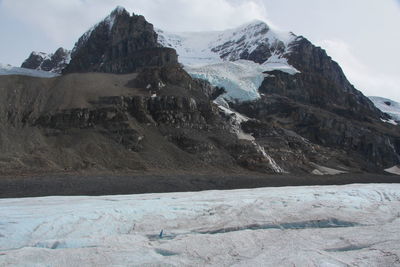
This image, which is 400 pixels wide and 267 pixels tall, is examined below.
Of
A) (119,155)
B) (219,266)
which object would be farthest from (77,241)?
(119,155)

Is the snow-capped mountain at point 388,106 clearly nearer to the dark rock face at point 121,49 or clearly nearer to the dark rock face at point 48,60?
the dark rock face at point 121,49

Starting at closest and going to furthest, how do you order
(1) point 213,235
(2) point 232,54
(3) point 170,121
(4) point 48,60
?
(1) point 213,235
(3) point 170,121
(2) point 232,54
(4) point 48,60

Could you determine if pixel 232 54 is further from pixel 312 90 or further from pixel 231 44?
pixel 312 90

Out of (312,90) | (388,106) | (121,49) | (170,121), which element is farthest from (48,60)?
(388,106)

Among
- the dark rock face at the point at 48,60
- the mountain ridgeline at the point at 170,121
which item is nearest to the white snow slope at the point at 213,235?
the mountain ridgeline at the point at 170,121

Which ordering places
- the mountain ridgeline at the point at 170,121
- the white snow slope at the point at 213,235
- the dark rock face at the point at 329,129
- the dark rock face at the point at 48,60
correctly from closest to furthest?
the white snow slope at the point at 213,235 → the mountain ridgeline at the point at 170,121 → the dark rock face at the point at 329,129 → the dark rock face at the point at 48,60

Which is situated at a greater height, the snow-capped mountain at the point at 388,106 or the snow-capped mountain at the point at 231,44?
the snow-capped mountain at the point at 231,44
